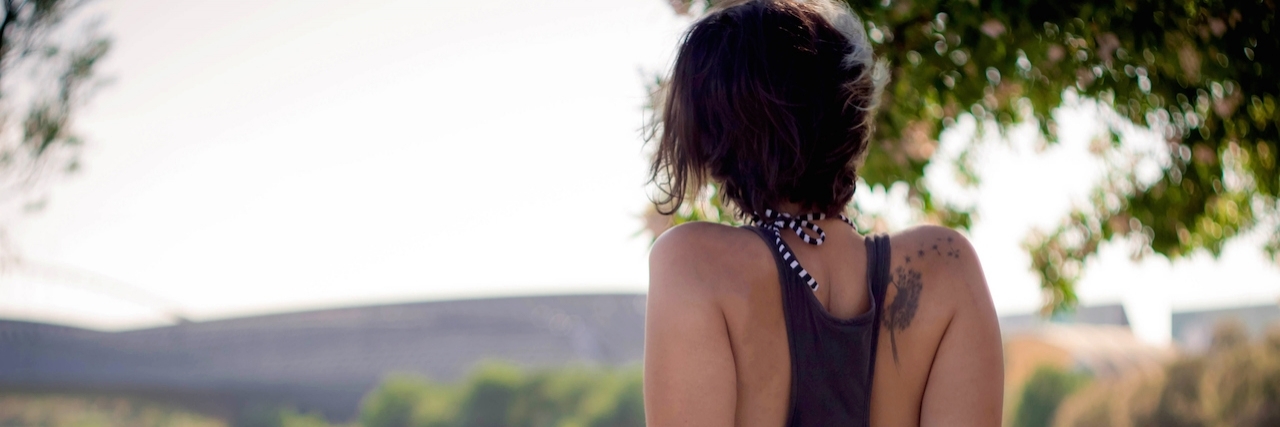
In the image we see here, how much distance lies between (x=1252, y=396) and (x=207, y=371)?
38.0m

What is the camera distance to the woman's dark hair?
1.21 meters

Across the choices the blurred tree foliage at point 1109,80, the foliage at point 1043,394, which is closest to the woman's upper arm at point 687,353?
the blurred tree foliage at point 1109,80

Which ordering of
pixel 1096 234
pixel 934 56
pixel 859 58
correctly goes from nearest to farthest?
pixel 859 58, pixel 934 56, pixel 1096 234

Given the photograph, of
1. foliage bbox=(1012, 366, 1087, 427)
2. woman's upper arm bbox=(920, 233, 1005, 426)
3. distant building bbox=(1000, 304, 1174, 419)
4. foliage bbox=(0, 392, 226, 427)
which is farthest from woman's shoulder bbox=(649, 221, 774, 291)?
foliage bbox=(0, 392, 226, 427)

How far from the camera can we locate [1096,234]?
5.66m

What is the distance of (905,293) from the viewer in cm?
131

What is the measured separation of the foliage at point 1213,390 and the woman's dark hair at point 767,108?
9.83 metres

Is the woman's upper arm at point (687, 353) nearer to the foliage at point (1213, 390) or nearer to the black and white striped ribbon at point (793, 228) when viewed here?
the black and white striped ribbon at point (793, 228)

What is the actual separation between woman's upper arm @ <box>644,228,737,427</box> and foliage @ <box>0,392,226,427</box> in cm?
2942

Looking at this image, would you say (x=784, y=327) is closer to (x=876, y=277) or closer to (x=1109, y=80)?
(x=876, y=277)

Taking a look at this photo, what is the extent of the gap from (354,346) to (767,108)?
43.8 metres

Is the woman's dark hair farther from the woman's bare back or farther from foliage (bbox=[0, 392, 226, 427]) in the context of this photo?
foliage (bbox=[0, 392, 226, 427])

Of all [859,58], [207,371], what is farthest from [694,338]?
[207,371]

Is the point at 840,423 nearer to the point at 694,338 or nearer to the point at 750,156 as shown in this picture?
the point at 694,338
